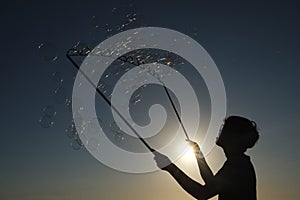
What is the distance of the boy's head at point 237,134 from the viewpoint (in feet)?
16.4

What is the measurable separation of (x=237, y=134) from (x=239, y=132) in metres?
0.04

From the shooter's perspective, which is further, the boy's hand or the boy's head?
the boy's head

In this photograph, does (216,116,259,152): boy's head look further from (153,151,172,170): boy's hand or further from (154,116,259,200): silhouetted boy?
(153,151,172,170): boy's hand

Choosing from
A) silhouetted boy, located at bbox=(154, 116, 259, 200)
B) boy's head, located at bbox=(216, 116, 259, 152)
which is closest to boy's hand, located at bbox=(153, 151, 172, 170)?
silhouetted boy, located at bbox=(154, 116, 259, 200)

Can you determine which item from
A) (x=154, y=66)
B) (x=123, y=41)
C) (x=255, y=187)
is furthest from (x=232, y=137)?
(x=123, y=41)

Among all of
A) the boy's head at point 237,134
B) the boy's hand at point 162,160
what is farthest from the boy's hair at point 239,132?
the boy's hand at point 162,160

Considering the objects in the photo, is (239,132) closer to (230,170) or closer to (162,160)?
(230,170)


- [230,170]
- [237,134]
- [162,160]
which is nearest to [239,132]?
[237,134]

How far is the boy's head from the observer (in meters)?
5.00

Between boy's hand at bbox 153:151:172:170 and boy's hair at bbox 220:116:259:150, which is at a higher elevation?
boy's hair at bbox 220:116:259:150

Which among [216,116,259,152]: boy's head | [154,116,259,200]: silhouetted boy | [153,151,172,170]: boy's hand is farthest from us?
[216,116,259,152]: boy's head

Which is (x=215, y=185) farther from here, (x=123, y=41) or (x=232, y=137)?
(x=123, y=41)

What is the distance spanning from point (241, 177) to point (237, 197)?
9.2 inches

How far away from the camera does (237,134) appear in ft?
16.5
